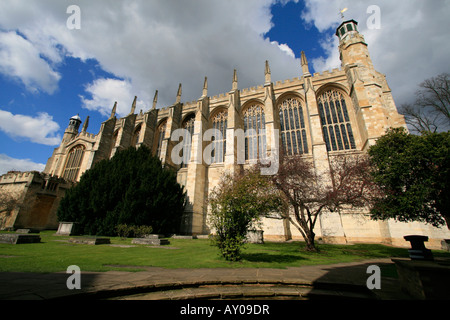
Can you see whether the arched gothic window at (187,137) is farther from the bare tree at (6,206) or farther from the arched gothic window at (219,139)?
the bare tree at (6,206)

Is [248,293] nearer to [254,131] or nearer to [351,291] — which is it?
[351,291]

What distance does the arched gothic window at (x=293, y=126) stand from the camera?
1842 cm

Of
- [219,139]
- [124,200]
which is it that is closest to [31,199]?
[124,200]

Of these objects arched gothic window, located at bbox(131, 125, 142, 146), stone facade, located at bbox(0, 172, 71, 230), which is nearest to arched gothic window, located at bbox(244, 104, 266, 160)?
arched gothic window, located at bbox(131, 125, 142, 146)

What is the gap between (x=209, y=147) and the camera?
2150cm

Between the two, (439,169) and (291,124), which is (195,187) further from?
(439,169)

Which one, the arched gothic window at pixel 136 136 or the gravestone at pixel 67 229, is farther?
the arched gothic window at pixel 136 136

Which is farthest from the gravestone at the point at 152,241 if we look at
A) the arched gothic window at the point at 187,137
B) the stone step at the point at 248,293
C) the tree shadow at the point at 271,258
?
the arched gothic window at the point at 187,137

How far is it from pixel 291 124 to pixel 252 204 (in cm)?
1542

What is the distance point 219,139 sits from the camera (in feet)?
72.3

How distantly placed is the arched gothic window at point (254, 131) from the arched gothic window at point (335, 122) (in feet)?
19.2

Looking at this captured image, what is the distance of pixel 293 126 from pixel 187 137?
12.5 metres

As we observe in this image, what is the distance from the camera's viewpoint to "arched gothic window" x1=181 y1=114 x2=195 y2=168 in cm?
2273
